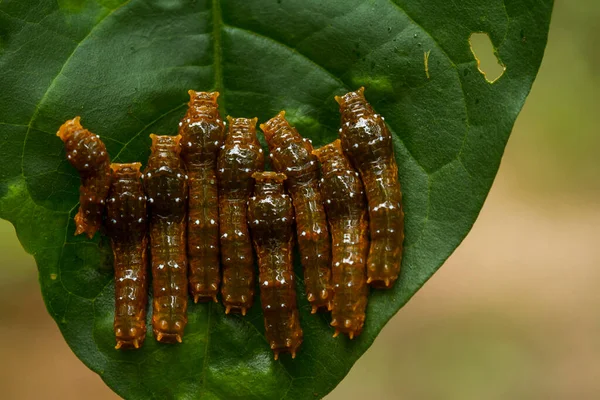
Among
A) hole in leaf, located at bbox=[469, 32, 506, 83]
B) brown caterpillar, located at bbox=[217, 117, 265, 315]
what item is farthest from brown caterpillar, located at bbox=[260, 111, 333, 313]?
hole in leaf, located at bbox=[469, 32, 506, 83]

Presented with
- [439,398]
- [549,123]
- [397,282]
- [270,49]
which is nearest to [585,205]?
[549,123]

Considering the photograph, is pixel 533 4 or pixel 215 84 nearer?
pixel 533 4

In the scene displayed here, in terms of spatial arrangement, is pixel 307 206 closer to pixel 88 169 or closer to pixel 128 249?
pixel 128 249

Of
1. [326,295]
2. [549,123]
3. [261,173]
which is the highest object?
[261,173]

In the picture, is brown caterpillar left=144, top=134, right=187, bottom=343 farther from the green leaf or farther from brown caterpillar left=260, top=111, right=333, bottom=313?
brown caterpillar left=260, top=111, right=333, bottom=313

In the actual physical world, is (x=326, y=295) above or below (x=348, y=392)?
above

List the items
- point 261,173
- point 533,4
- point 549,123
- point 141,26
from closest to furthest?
point 533,4, point 141,26, point 261,173, point 549,123

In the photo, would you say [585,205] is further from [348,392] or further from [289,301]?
[289,301]
